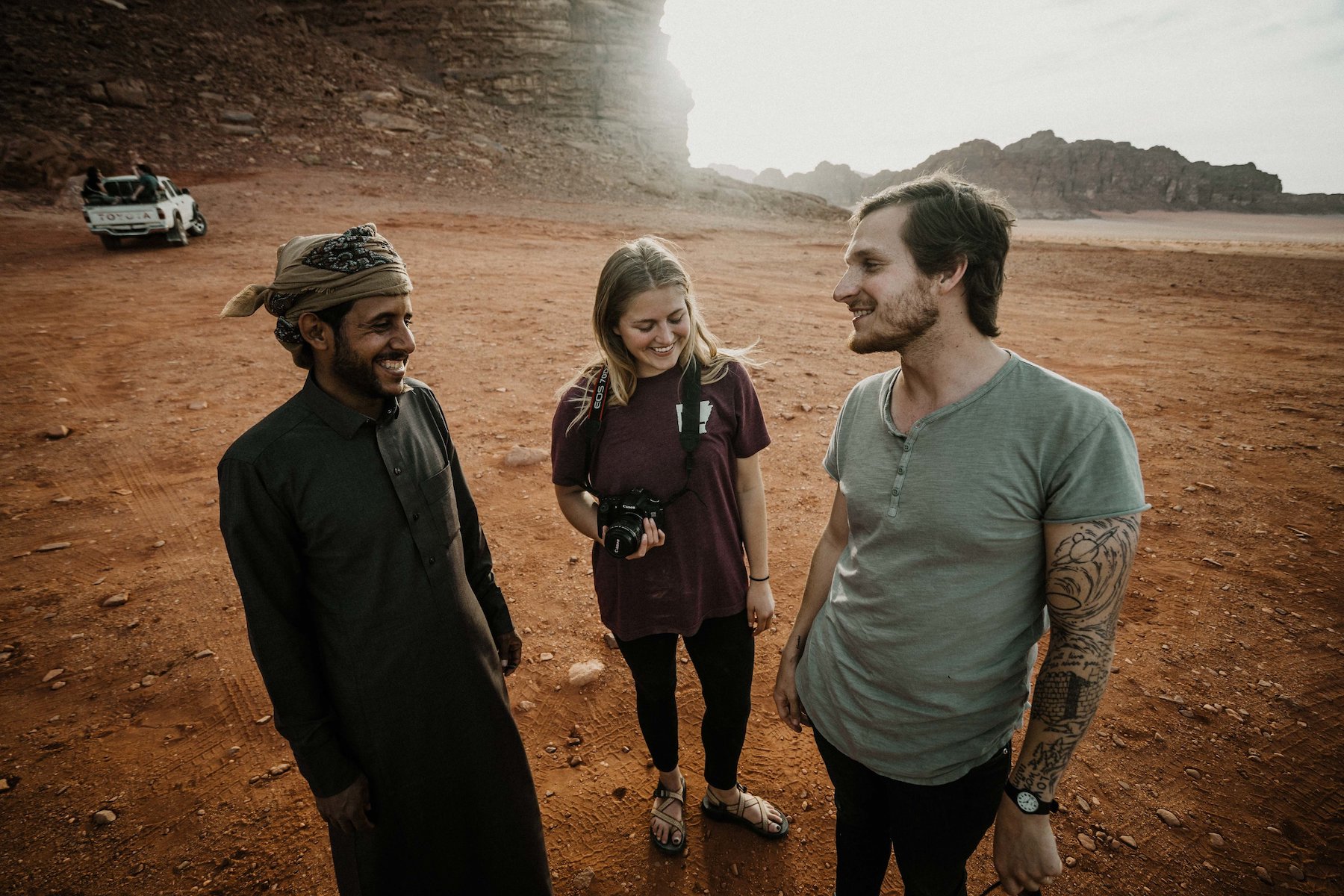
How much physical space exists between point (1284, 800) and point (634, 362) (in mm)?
3394

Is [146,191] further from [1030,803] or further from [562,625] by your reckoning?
[1030,803]

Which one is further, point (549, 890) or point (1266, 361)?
point (1266, 361)

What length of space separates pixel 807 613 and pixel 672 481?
66cm

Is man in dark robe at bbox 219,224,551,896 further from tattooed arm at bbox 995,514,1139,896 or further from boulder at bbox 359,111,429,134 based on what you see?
boulder at bbox 359,111,429,134

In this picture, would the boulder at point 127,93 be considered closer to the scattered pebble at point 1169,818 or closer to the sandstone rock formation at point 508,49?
the sandstone rock formation at point 508,49

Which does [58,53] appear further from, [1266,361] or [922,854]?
[1266,361]

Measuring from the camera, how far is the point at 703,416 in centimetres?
211

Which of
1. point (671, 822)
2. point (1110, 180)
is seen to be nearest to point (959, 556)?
point (671, 822)

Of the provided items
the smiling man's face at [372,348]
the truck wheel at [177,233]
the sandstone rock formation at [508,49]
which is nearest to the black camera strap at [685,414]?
the smiling man's face at [372,348]

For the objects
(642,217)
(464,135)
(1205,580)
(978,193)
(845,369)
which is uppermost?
(464,135)

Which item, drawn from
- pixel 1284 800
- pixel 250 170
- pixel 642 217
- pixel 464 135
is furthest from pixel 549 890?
pixel 464 135

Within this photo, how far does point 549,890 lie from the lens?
2152 millimetres

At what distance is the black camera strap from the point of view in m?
2.08

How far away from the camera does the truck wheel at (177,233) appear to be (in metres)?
13.0
